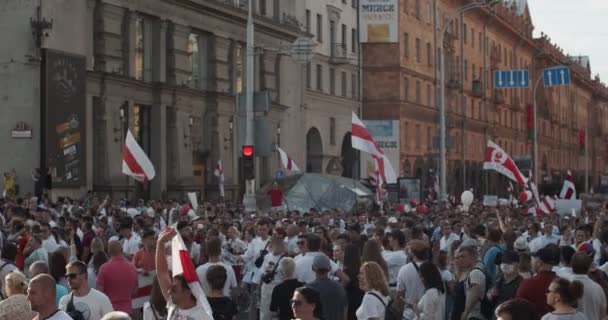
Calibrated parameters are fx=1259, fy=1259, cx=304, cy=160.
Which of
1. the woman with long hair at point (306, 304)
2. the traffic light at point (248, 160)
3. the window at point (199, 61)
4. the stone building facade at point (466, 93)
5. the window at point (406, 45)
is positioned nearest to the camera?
the woman with long hair at point (306, 304)

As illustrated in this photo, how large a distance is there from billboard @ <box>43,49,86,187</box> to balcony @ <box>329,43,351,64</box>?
24953 millimetres

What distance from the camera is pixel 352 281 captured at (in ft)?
45.0

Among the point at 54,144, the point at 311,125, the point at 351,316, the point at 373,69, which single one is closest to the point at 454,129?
the point at 373,69

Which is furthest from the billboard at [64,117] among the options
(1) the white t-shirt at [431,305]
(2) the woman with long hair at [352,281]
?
(1) the white t-shirt at [431,305]

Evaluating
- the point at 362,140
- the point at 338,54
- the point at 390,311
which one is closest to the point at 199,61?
the point at 338,54

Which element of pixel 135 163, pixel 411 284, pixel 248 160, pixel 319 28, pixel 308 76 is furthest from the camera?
pixel 319 28

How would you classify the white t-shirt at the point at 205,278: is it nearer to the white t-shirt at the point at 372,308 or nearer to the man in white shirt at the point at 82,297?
the man in white shirt at the point at 82,297

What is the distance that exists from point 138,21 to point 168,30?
1.97 metres

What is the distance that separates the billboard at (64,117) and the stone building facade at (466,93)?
20.4 metres

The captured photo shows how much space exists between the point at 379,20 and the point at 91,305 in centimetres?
5059

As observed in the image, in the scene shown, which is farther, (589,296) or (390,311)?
(589,296)

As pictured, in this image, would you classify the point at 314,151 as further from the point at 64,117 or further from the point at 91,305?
the point at 91,305

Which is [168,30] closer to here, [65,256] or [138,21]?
[138,21]

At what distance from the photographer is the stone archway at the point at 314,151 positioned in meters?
57.9
